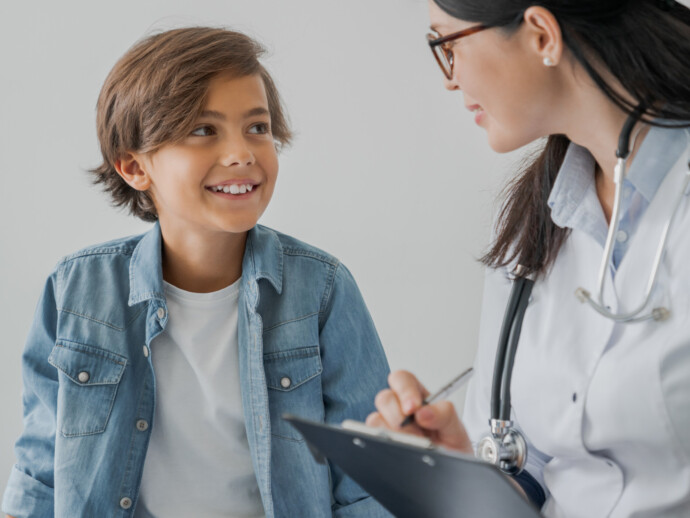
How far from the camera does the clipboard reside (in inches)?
29.1

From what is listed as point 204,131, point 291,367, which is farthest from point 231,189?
point 291,367

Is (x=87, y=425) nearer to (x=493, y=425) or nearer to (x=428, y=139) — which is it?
(x=493, y=425)

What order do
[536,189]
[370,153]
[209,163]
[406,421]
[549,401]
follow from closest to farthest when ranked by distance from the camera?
[406,421] < [549,401] < [536,189] < [209,163] < [370,153]

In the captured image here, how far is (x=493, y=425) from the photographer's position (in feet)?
3.52

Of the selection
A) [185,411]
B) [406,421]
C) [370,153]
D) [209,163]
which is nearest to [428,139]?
[370,153]

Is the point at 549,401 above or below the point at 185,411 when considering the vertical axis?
above

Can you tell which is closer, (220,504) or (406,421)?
(406,421)

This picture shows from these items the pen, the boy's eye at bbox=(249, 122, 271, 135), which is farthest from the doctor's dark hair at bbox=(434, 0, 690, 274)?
the boy's eye at bbox=(249, 122, 271, 135)

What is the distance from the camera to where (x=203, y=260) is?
1.45 metres

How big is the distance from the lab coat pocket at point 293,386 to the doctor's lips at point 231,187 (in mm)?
282

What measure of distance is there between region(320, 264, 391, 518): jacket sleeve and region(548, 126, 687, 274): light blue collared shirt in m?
0.45

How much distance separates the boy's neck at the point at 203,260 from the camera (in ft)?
4.74

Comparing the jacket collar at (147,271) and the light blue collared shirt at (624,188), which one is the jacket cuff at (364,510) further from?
the light blue collared shirt at (624,188)

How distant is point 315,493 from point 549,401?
490mm
